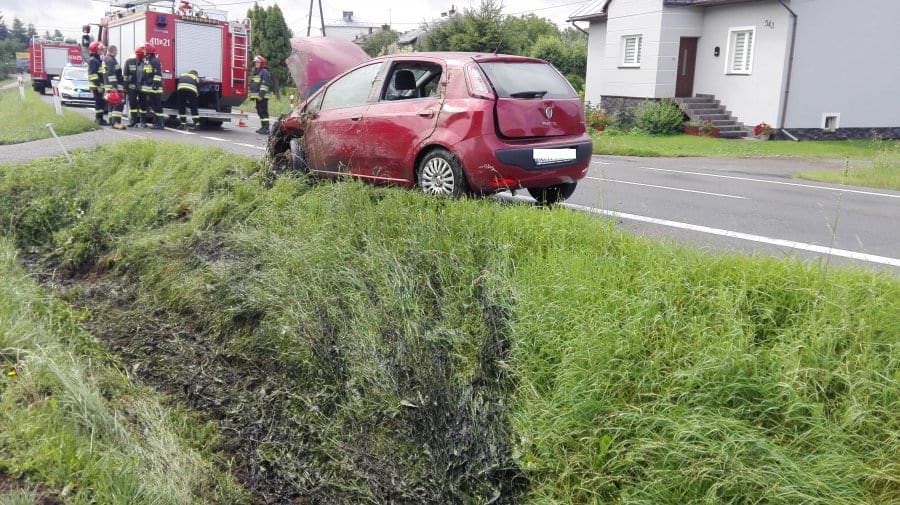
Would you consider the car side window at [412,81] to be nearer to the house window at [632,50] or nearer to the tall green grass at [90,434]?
the tall green grass at [90,434]

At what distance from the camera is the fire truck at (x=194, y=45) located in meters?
18.5

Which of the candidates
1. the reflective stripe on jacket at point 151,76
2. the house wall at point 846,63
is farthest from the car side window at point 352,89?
the house wall at point 846,63

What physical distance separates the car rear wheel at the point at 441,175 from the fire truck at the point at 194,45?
13.8 metres

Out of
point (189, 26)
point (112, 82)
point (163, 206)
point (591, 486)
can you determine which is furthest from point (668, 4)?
point (591, 486)

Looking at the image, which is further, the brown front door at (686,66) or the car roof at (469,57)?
the brown front door at (686,66)

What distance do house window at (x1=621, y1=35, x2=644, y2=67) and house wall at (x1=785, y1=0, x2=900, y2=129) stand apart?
5.50 metres

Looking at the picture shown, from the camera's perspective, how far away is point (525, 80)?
7.10 m

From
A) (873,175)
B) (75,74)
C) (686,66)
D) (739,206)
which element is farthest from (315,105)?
(75,74)

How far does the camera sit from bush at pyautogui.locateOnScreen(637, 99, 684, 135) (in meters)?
23.5

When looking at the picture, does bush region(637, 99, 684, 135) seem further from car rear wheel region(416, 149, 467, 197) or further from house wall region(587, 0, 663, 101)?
car rear wheel region(416, 149, 467, 197)

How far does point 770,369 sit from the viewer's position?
3566mm

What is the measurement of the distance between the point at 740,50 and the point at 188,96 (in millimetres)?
16420

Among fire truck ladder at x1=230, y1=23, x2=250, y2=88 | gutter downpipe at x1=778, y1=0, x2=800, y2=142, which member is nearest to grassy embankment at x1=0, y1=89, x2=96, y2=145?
fire truck ladder at x1=230, y1=23, x2=250, y2=88

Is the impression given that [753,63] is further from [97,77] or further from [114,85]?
[97,77]
